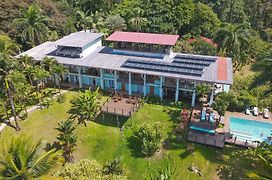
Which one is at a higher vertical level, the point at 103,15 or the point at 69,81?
the point at 103,15

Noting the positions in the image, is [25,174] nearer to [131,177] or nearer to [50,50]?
[131,177]

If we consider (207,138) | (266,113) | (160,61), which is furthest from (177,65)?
(266,113)

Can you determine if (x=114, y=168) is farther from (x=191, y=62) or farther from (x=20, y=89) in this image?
(x=191, y=62)

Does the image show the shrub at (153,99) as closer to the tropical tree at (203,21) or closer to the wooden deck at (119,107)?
the wooden deck at (119,107)

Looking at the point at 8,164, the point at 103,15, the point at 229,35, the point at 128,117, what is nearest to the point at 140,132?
the point at 128,117

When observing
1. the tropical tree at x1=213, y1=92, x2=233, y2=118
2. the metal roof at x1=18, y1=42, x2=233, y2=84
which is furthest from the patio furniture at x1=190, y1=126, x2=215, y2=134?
the metal roof at x1=18, y1=42, x2=233, y2=84

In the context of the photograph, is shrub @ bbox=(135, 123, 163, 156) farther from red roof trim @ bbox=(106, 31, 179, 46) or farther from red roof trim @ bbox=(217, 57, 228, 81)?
red roof trim @ bbox=(106, 31, 179, 46)
